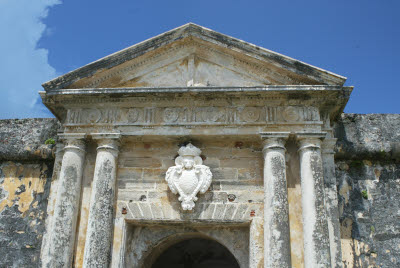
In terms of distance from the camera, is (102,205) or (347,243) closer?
(102,205)

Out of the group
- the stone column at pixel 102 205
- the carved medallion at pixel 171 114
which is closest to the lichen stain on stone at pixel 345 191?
the carved medallion at pixel 171 114

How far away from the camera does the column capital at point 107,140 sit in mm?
6680

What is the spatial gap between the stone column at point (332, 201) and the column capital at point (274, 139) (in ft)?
2.35

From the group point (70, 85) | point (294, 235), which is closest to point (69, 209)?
point (70, 85)

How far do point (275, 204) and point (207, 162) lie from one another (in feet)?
3.92

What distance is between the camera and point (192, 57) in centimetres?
707

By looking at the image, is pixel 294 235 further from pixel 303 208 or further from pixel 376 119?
pixel 376 119

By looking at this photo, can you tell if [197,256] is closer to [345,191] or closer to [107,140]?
[345,191]

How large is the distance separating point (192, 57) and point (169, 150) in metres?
1.43

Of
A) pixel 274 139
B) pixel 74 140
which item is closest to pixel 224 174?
pixel 274 139

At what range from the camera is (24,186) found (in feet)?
25.5

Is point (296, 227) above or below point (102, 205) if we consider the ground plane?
below

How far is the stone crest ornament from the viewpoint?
647 centimetres

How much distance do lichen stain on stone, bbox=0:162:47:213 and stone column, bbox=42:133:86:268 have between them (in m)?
1.32
